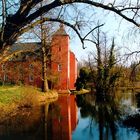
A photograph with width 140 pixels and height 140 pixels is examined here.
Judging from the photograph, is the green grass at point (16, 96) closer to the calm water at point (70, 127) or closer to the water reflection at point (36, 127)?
the water reflection at point (36, 127)

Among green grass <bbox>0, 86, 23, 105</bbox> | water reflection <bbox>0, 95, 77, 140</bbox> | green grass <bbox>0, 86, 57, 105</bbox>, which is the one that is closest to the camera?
water reflection <bbox>0, 95, 77, 140</bbox>

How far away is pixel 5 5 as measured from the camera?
793cm

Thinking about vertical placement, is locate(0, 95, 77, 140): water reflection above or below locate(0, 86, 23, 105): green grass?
below

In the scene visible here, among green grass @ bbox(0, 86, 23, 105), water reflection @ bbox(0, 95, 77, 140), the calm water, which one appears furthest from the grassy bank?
the calm water

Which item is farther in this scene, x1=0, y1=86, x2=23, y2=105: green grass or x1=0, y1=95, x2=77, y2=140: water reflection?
x1=0, y1=86, x2=23, y2=105: green grass

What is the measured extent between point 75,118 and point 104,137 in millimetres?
7874

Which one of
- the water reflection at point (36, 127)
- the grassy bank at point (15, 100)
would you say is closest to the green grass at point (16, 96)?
the grassy bank at point (15, 100)

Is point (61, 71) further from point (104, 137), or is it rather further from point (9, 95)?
point (104, 137)

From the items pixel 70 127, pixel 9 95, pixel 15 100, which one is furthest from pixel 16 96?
pixel 70 127

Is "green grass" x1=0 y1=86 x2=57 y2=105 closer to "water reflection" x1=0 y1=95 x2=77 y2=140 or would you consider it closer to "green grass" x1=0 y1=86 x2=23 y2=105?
"green grass" x1=0 y1=86 x2=23 y2=105

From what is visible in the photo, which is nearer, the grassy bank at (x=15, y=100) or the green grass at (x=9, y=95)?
the grassy bank at (x=15, y=100)

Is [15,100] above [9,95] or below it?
below

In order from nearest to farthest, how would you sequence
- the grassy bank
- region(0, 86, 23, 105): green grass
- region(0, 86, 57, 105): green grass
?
the grassy bank < region(0, 86, 23, 105): green grass < region(0, 86, 57, 105): green grass

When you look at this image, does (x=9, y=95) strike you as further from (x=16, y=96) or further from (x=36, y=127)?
(x=36, y=127)
